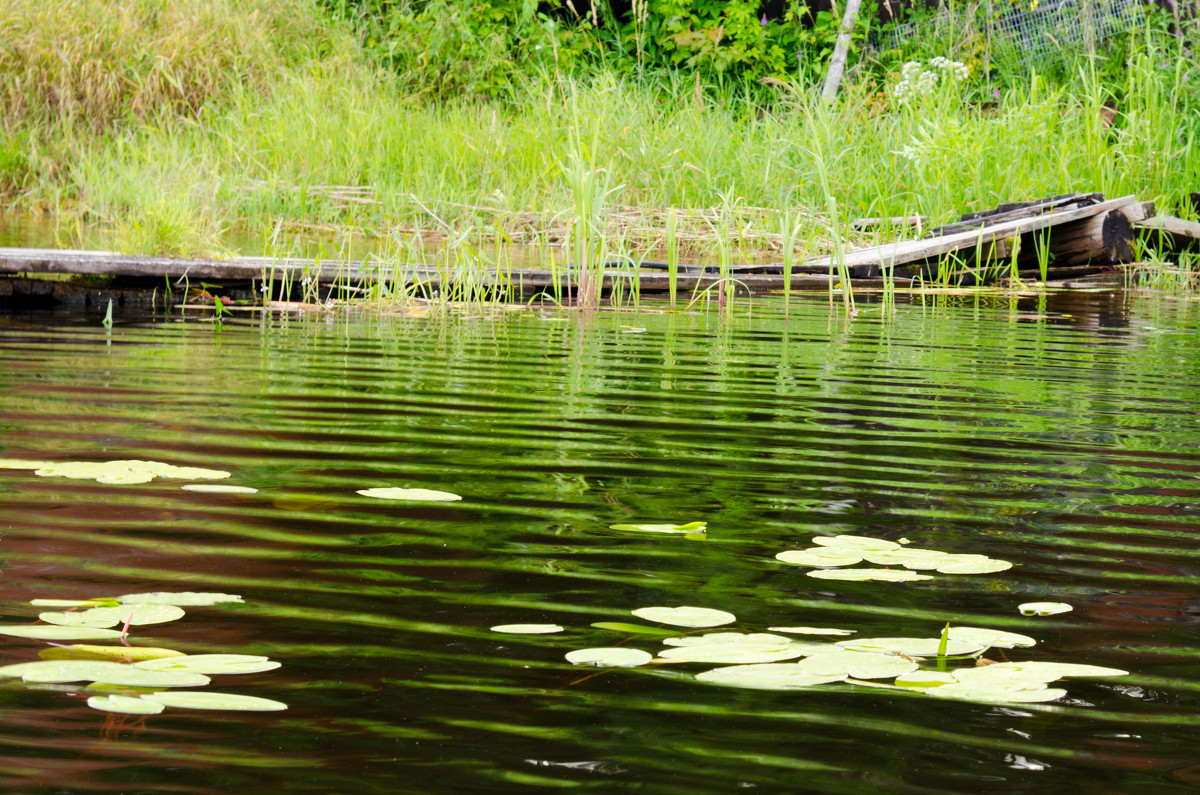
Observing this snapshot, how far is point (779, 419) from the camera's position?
3588 mm

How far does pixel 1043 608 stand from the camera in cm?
192

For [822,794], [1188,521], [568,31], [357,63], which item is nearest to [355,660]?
[822,794]

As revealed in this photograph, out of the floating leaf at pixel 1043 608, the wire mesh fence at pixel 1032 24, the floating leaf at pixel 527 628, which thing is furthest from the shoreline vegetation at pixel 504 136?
the floating leaf at pixel 527 628

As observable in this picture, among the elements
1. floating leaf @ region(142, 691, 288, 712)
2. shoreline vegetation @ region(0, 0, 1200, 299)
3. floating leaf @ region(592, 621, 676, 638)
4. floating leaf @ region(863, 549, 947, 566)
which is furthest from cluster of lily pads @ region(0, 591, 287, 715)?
shoreline vegetation @ region(0, 0, 1200, 299)

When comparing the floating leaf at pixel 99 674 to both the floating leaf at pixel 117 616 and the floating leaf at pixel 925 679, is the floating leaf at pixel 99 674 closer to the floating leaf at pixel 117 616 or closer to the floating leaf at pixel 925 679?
the floating leaf at pixel 117 616

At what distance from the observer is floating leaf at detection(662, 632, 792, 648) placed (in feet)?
5.58

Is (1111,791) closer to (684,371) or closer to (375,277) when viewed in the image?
(684,371)

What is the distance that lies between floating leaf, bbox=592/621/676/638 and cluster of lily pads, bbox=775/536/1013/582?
395mm

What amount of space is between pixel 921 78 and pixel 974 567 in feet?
30.4

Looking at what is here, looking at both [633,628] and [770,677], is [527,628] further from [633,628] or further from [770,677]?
[770,677]

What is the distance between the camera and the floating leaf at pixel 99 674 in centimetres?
147

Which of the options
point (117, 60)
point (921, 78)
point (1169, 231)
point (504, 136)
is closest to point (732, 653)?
point (1169, 231)

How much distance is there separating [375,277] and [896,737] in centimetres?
579

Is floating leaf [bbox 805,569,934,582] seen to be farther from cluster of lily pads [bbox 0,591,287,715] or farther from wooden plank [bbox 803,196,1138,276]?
wooden plank [bbox 803,196,1138,276]
